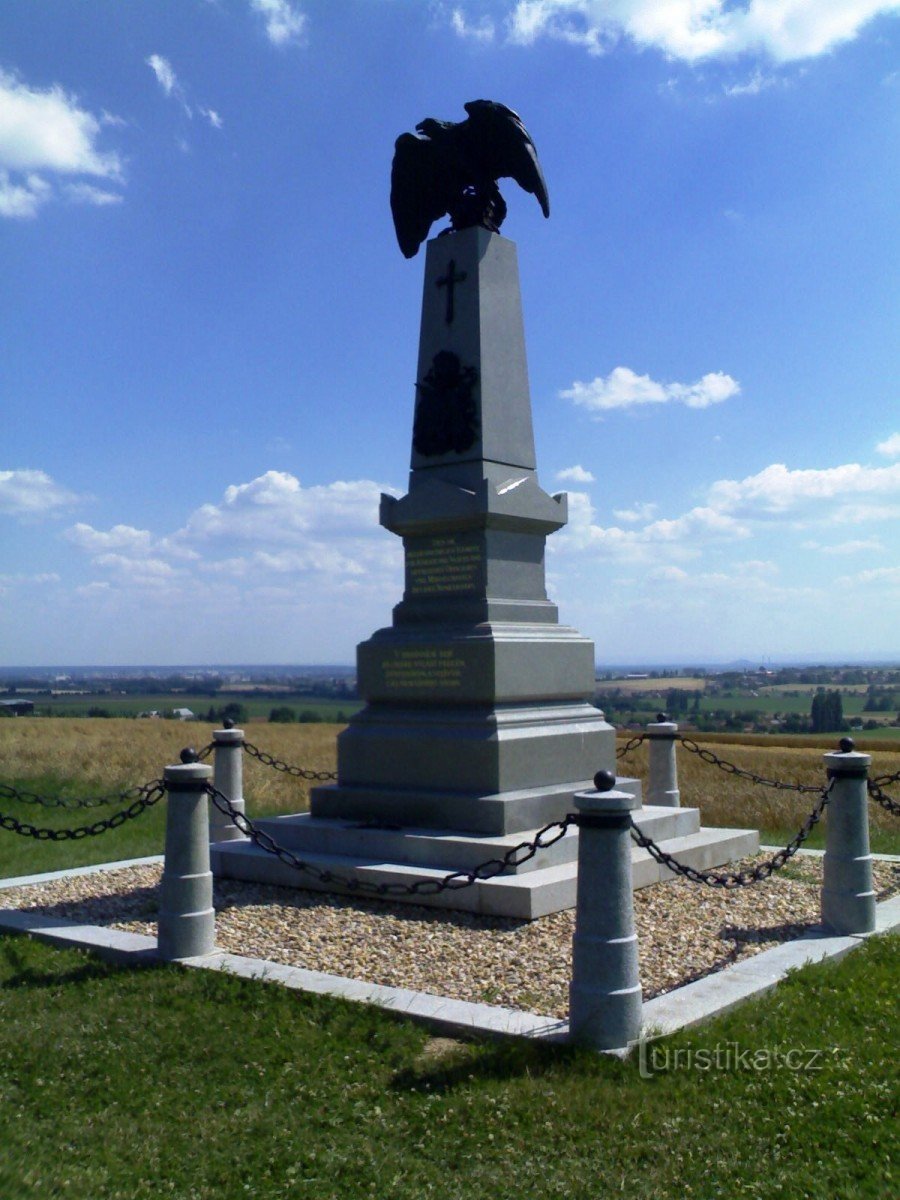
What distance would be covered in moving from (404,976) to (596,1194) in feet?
8.70

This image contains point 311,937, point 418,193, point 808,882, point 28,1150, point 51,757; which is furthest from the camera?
point 51,757

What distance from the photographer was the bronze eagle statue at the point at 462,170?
10.7 metres

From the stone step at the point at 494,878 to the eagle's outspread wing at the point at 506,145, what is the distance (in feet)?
20.4

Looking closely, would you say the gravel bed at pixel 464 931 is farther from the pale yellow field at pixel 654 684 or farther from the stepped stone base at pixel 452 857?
the pale yellow field at pixel 654 684

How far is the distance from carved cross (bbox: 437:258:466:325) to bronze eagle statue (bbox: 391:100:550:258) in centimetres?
59

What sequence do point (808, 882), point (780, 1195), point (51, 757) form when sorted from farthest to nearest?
point (51, 757), point (808, 882), point (780, 1195)

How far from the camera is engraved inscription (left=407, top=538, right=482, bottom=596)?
9.94 meters

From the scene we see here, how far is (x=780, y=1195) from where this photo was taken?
3.83 metres

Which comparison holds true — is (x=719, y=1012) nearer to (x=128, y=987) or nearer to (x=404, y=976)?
(x=404, y=976)

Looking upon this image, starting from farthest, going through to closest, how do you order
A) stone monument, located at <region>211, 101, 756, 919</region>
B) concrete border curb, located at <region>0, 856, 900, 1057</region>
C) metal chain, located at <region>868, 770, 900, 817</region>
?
1. stone monument, located at <region>211, 101, 756, 919</region>
2. metal chain, located at <region>868, 770, 900, 817</region>
3. concrete border curb, located at <region>0, 856, 900, 1057</region>

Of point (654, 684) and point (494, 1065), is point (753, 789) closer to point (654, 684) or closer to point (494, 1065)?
point (494, 1065)

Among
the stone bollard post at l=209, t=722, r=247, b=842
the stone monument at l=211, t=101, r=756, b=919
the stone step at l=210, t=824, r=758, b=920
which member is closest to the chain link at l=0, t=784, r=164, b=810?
the stone bollard post at l=209, t=722, r=247, b=842

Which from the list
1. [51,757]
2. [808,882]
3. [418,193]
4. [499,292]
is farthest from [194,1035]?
[51,757]

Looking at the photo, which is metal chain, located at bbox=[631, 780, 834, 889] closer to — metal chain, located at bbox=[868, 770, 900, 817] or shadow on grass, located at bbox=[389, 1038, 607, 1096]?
metal chain, located at bbox=[868, 770, 900, 817]
